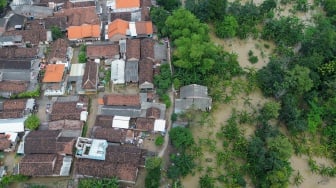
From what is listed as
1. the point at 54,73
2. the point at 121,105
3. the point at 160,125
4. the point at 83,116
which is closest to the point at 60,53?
the point at 54,73

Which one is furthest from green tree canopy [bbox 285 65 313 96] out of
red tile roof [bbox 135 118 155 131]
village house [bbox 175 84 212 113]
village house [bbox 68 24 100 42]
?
village house [bbox 68 24 100 42]

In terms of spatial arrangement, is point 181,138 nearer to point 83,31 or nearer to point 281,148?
point 281,148

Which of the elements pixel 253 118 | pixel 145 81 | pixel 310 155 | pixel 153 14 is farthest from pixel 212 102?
pixel 153 14

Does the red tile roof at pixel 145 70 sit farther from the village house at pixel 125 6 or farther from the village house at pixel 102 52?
the village house at pixel 125 6

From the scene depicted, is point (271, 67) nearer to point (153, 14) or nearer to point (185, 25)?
point (185, 25)

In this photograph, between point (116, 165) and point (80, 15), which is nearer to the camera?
point (116, 165)

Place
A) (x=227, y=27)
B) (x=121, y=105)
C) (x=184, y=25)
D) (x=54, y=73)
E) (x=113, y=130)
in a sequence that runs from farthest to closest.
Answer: (x=227, y=27), (x=184, y=25), (x=54, y=73), (x=121, y=105), (x=113, y=130)
